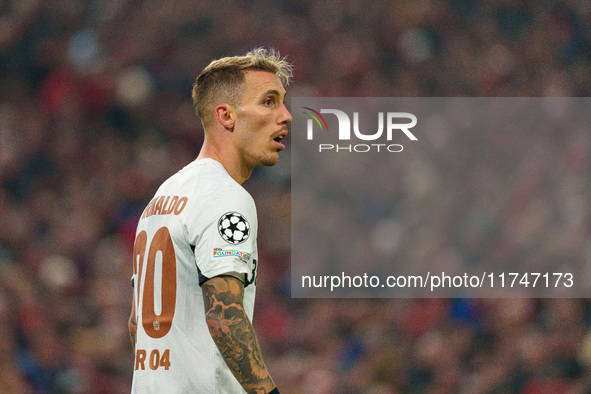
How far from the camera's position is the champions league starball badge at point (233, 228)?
1.83m

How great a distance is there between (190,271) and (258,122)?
18.3 inches

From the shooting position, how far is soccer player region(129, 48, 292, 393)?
1.77 m

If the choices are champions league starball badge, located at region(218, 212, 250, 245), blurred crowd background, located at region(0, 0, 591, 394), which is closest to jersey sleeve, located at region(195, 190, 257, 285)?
champions league starball badge, located at region(218, 212, 250, 245)

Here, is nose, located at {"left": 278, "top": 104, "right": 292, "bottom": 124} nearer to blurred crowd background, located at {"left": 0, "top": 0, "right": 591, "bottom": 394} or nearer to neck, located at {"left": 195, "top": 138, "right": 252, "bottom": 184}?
neck, located at {"left": 195, "top": 138, "right": 252, "bottom": 184}

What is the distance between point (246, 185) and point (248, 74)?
11.9 ft

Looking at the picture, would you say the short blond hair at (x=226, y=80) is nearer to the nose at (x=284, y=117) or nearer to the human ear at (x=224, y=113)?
the human ear at (x=224, y=113)

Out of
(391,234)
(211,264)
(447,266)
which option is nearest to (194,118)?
(391,234)

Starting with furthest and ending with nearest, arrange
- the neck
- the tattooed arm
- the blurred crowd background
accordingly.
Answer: the blurred crowd background
the neck
the tattooed arm

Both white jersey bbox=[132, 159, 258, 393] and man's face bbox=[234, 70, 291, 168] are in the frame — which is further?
man's face bbox=[234, 70, 291, 168]

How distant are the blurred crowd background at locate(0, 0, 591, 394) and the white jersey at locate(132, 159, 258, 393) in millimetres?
3390

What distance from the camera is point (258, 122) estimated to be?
2.11 metres

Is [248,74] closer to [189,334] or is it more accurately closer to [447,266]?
[189,334]

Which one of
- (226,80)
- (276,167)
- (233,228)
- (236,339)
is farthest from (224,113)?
(276,167)

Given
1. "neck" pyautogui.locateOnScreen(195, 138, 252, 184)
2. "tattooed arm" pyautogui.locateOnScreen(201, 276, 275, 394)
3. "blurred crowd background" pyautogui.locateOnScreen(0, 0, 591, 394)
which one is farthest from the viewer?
"blurred crowd background" pyautogui.locateOnScreen(0, 0, 591, 394)
